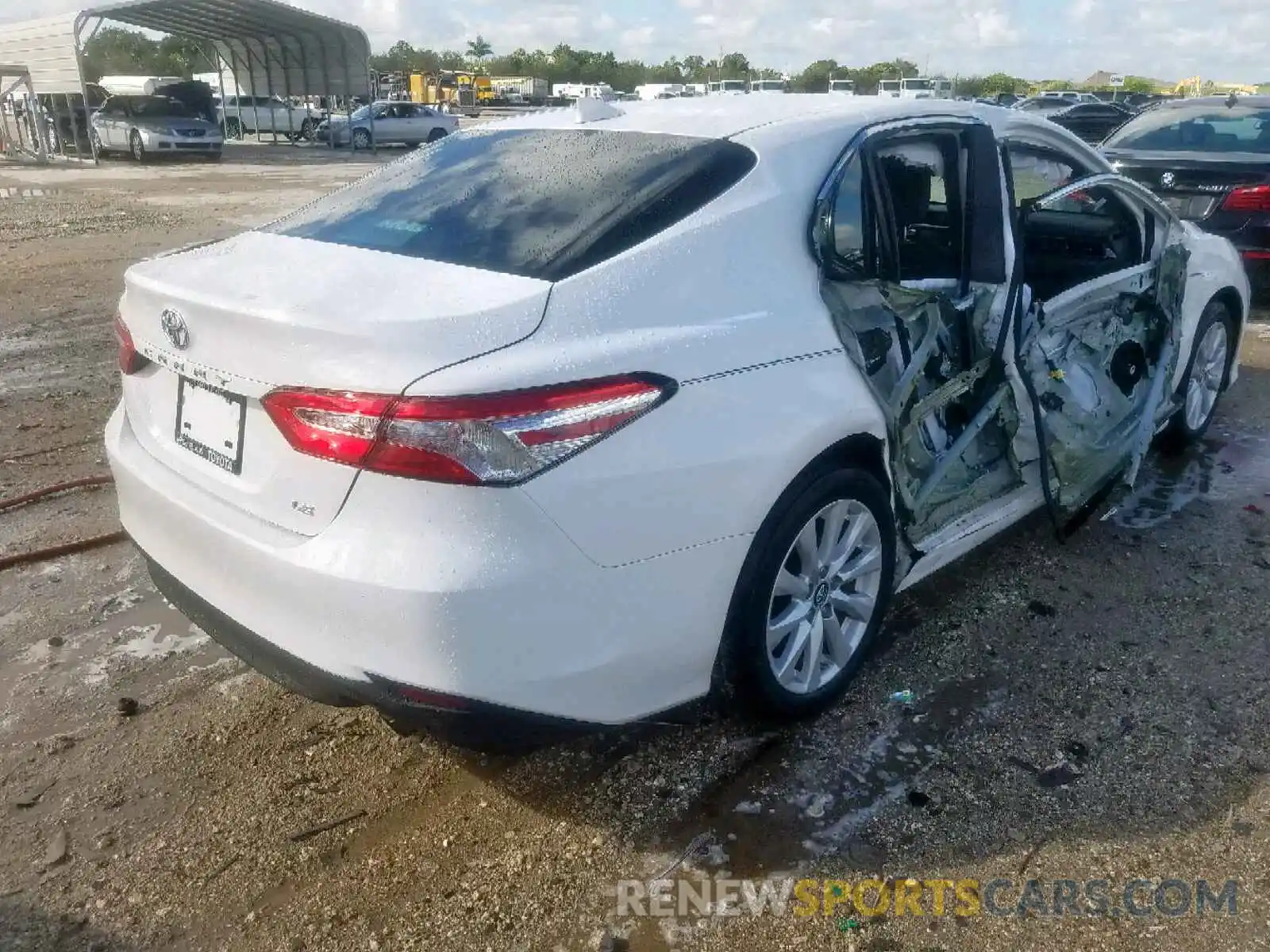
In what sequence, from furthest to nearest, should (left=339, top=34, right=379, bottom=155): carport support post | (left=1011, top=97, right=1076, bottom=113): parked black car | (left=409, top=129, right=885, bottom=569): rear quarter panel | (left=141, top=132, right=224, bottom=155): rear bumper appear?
(left=339, top=34, right=379, bottom=155): carport support post, (left=1011, top=97, right=1076, bottom=113): parked black car, (left=141, top=132, right=224, bottom=155): rear bumper, (left=409, top=129, right=885, bottom=569): rear quarter panel

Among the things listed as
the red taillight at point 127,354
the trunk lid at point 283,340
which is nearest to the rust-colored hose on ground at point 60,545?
the red taillight at point 127,354

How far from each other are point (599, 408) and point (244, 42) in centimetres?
3771

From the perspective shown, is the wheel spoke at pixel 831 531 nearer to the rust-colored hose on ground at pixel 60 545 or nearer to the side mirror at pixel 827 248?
the side mirror at pixel 827 248

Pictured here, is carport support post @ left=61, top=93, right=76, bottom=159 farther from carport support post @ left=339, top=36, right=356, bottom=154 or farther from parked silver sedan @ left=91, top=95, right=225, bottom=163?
carport support post @ left=339, top=36, right=356, bottom=154

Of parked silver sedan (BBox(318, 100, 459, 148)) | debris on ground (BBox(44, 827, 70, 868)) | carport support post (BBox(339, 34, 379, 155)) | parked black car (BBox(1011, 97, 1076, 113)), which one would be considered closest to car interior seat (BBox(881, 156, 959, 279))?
debris on ground (BBox(44, 827, 70, 868))

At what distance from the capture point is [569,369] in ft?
7.31

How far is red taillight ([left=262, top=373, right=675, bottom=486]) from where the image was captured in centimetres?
214

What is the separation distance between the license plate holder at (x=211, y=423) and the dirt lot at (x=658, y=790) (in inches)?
36.6

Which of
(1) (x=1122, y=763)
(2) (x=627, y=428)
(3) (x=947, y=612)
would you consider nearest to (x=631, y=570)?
(2) (x=627, y=428)

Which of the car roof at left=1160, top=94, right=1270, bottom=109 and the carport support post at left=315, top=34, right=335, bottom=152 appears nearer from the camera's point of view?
the car roof at left=1160, top=94, right=1270, bottom=109

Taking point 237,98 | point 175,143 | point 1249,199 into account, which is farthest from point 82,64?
point 1249,199

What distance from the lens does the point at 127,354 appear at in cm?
289

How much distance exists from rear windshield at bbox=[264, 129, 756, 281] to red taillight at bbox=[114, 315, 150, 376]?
533mm

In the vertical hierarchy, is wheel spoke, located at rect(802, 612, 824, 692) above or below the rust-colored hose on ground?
Answer: above
